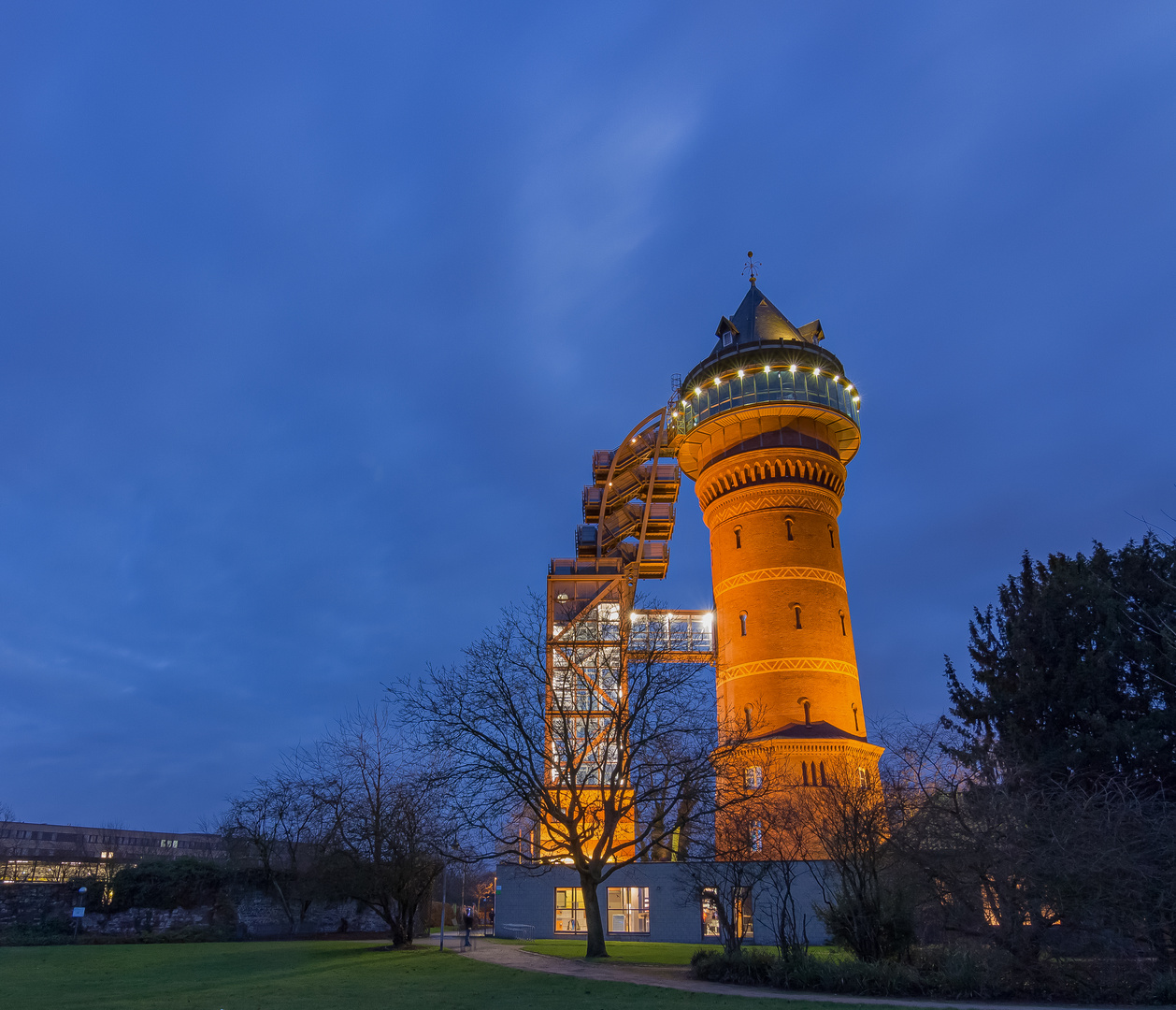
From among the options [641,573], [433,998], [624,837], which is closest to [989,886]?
[433,998]

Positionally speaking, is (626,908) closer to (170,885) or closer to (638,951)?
(638,951)

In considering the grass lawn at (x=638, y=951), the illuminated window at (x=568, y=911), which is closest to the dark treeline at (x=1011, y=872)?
the grass lawn at (x=638, y=951)

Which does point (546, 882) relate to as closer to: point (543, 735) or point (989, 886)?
point (543, 735)

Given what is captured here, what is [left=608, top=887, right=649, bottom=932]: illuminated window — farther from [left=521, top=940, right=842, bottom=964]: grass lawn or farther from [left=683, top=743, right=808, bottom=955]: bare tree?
[left=683, top=743, right=808, bottom=955]: bare tree

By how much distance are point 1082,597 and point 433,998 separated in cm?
2274

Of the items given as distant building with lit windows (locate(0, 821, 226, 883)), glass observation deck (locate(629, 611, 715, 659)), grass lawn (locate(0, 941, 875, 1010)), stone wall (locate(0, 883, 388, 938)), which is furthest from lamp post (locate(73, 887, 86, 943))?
distant building with lit windows (locate(0, 821, 226, 883))

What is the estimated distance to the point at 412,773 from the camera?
3512cm

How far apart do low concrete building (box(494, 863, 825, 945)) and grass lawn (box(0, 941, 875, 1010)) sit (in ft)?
41.9

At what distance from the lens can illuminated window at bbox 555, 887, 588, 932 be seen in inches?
1475

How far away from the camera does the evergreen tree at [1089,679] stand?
78.3 ft

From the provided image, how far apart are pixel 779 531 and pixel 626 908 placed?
1836cm

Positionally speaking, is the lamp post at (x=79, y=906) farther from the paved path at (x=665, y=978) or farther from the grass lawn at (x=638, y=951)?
the grass lawn at (x=638, y=951)

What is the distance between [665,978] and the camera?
18594 millimetres

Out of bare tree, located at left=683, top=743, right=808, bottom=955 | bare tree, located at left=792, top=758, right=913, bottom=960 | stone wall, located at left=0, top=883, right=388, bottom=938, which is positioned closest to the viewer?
bare tree, located at left=792, top=758, right=913, bottom=960
